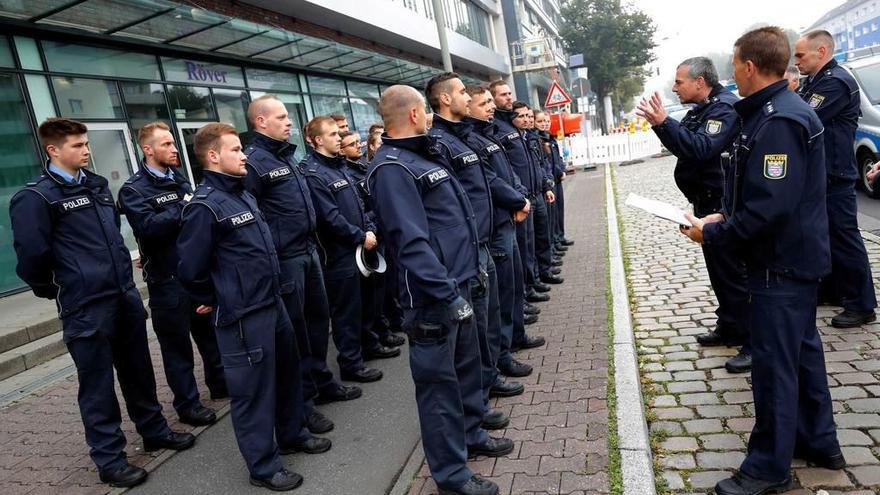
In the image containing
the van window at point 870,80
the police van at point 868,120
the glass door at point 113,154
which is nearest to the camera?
the police van at point 868,120

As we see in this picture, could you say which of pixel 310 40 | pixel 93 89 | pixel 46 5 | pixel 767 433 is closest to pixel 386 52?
pixel 310 40

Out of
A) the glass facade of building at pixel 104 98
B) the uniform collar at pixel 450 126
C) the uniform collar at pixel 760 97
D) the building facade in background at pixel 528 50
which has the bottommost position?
the uniform collar at pixel 760 97

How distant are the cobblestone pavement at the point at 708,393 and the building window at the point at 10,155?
27.5 feet

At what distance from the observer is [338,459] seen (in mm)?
3801

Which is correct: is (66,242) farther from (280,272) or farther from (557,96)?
(557,96)

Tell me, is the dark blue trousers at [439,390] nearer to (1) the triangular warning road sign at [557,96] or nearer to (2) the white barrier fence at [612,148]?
(1) the triangular warning road sign at [557,96]

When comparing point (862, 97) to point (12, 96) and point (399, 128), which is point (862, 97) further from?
point (12, 96)

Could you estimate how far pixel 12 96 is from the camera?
28.2ft

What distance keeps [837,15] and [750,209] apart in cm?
11976

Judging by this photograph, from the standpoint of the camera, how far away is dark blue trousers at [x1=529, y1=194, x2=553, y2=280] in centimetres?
727

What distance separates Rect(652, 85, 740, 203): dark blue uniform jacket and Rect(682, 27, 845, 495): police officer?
1211 mm

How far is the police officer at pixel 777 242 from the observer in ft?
8.77

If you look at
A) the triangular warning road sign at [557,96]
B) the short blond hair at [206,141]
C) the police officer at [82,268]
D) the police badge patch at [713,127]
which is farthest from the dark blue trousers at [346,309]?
the triangular warning road sign at [557,96]

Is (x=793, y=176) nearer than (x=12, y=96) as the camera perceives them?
Yes
